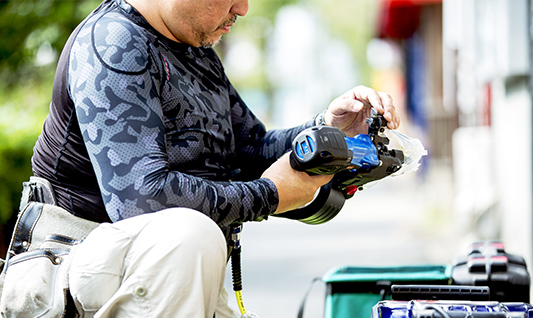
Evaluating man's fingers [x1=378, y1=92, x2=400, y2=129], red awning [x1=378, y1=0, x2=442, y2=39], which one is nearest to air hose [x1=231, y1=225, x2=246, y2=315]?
man's fingers [x1=378, y1=92, x2=400, y2=129]

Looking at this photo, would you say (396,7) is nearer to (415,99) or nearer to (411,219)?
(411,219)

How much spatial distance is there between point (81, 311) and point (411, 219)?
1027cm

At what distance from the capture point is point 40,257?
5.76ft

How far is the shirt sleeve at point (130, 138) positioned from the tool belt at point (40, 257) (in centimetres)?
20

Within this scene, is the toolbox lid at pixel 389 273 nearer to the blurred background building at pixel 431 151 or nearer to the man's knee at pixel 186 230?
the man's knee at pixel 186 230

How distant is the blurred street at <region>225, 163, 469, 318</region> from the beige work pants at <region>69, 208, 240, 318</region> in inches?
152

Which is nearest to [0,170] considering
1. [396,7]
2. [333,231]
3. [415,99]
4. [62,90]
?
[62,90]

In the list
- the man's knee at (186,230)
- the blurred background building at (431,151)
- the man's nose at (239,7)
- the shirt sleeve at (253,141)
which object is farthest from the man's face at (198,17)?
the blurred background building at (431,151)

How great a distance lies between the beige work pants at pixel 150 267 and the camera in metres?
1.59

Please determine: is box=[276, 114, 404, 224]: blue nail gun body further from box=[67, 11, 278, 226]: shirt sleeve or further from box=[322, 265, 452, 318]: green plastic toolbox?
box=[322, 265, 452, 318]: green plastic toolbox

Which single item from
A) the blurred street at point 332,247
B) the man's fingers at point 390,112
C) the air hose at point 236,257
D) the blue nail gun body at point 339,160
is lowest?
the blurred street at point 332,247

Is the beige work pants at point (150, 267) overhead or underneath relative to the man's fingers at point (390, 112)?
underneath

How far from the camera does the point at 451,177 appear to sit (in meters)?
11.5

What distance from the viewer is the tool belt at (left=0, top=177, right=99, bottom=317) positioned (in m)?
1.68
